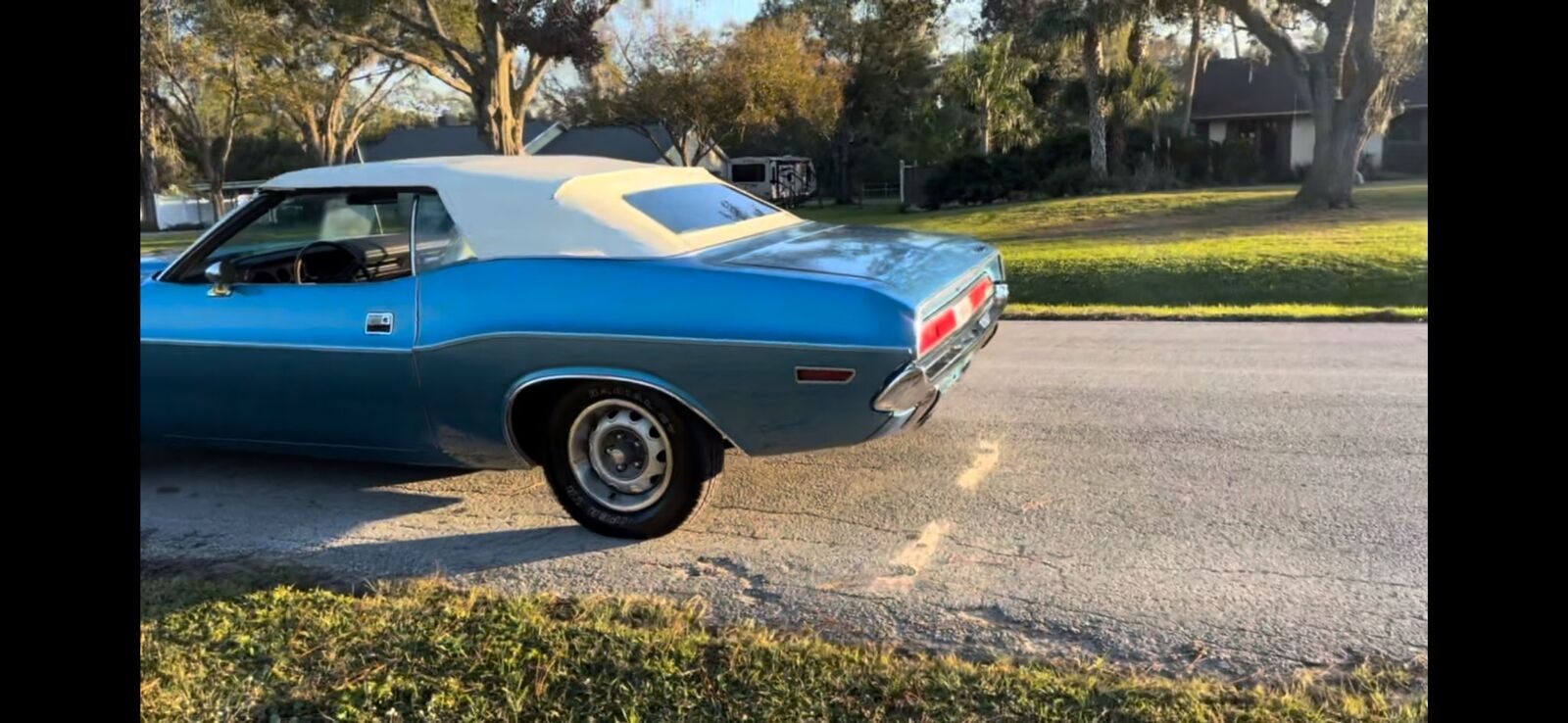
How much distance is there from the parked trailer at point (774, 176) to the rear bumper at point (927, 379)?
37943 mm

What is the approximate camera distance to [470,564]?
388 centimetres

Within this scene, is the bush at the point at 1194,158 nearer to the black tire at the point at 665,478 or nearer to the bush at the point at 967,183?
the bush at the point at 967,183

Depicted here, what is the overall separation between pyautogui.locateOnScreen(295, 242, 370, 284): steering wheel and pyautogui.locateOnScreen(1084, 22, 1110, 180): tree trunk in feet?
87.9

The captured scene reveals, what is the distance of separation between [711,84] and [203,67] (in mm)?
15451

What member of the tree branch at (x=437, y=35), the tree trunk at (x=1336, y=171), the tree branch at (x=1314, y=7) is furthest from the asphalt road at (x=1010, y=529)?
the tree branch at (x=437, y=35)

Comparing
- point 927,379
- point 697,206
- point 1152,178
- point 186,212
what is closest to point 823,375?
point 927,379

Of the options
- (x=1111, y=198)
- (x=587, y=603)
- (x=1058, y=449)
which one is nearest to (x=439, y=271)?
(x=587, y=603)

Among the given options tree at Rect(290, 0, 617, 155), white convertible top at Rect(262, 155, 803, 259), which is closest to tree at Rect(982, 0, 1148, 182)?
tree at Rect(290, 0, 617, 155)

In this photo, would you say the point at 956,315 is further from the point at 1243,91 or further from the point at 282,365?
the point at 1243,91

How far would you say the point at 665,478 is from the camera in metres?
4.02

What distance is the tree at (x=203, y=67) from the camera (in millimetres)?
24422

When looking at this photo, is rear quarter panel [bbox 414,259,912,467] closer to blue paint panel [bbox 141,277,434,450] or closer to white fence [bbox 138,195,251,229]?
blue paint panel [bbox 141,277,434,450]

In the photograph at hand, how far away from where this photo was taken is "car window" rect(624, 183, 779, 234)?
4328mm
